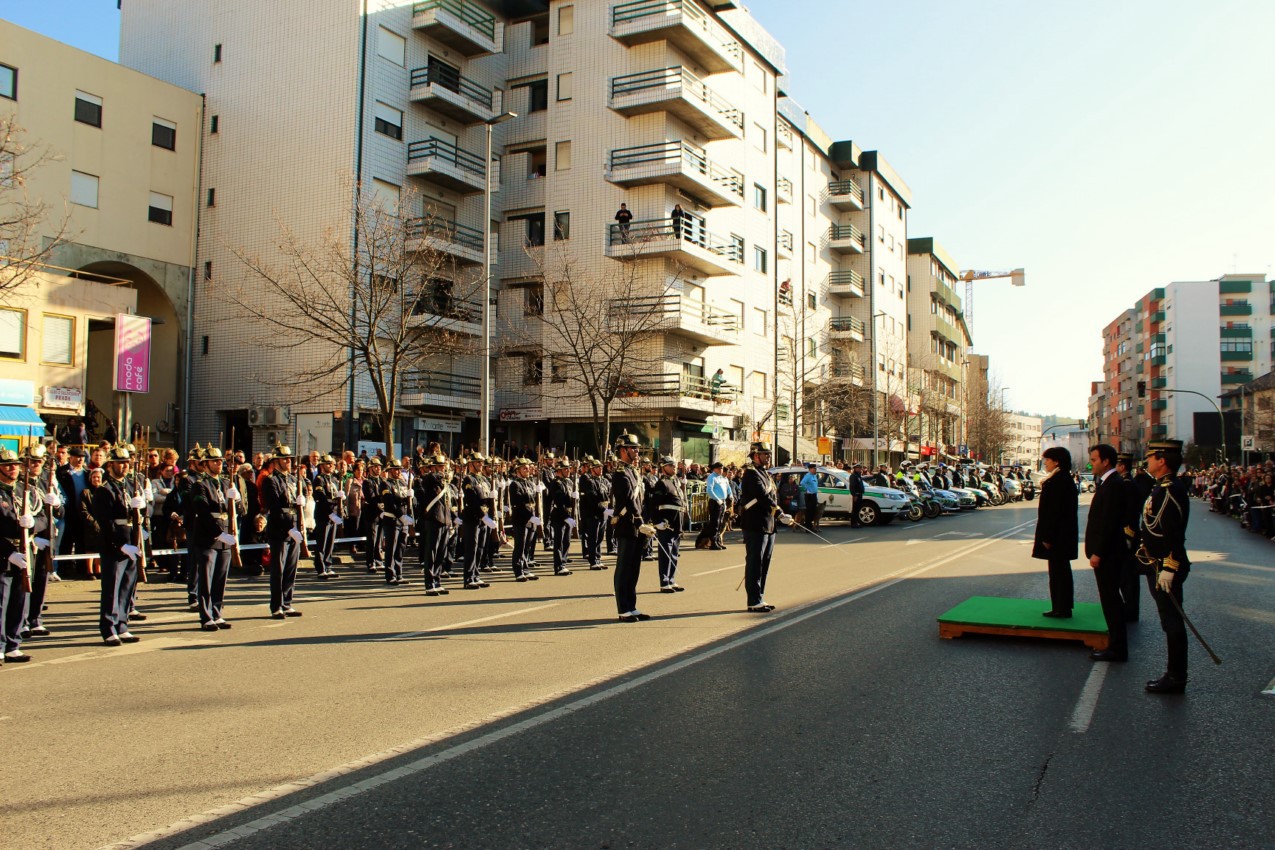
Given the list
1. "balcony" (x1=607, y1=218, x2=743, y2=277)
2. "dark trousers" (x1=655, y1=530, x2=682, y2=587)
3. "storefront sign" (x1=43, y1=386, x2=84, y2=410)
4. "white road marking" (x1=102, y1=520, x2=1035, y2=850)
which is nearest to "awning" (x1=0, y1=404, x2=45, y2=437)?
"storefront sign" (x1=43, y1=386, x2=84, y2=410)

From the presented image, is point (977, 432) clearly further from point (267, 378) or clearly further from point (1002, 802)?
point (1002, 802)

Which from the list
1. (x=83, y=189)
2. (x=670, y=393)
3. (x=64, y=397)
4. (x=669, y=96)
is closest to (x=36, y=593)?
(x=64, y=397)

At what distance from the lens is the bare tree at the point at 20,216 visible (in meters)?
15.3

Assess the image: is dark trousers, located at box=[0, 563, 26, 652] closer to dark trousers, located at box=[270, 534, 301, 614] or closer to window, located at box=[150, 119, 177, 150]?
dark trousers, located at box=[270, 534, 301, 614]

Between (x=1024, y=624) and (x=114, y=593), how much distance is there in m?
8.71

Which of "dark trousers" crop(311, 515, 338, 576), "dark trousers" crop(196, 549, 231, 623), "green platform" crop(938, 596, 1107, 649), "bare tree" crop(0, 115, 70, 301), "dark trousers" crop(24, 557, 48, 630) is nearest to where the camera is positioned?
"green platform" crop(938, 596, 1107, 649)

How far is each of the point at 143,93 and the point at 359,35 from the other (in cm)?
759

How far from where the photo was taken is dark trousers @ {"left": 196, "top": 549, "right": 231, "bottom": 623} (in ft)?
33.2

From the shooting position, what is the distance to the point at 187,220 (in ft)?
113

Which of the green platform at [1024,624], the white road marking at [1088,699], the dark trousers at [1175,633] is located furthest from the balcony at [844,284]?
the dark trousers at [1175,633]

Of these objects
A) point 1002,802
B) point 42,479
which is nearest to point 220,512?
point 42,479

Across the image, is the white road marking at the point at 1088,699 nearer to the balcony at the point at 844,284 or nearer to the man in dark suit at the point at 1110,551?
the man in dark suit at the point at 1110,551

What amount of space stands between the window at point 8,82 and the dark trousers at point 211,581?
2534 centimetres

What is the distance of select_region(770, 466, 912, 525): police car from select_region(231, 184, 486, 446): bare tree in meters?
12.0
